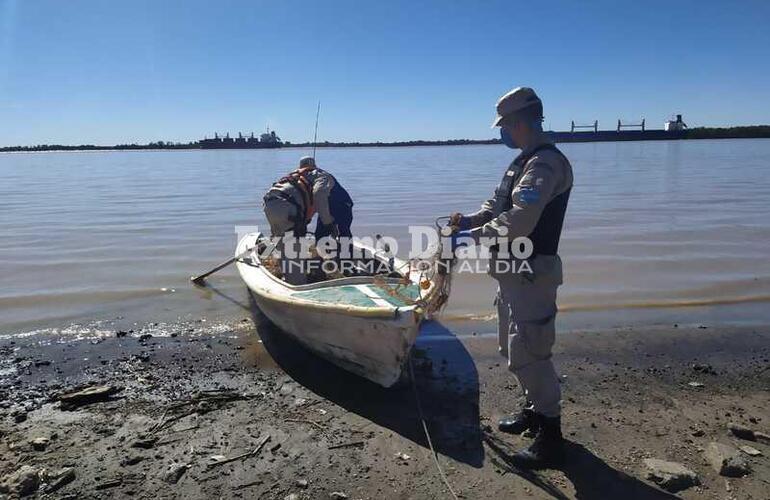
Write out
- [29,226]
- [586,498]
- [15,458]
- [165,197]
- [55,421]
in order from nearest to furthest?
[586,498] → [15,458] → [55,421] → [29,226] → [165,197]

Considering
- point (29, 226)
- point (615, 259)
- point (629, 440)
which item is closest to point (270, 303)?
point (629, 440)

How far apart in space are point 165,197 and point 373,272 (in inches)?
752

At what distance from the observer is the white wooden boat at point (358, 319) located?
4.47 meters

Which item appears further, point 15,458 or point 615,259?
point 615,259

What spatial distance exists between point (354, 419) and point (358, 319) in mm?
807

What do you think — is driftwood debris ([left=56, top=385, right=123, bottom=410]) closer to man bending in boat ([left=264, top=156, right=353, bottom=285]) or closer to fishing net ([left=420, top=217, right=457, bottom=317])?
man bending in boat ([left=264, top=156, right=353, bottom=285])

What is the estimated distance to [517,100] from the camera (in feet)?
11.1

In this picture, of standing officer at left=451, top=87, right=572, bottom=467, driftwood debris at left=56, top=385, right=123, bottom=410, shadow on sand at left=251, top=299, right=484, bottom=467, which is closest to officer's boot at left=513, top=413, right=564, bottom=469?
standing officer at left=451, top=87, right=572, bottom=467

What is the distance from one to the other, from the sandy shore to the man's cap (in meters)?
2.31

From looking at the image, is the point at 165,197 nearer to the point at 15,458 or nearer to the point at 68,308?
the point at 68,308

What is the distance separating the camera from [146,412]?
15.0 ft

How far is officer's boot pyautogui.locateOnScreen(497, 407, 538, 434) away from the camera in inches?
162

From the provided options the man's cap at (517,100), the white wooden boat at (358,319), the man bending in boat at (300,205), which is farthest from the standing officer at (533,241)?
the man bending in boat at (300,205)

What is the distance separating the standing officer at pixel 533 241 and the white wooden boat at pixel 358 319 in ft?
3.31
